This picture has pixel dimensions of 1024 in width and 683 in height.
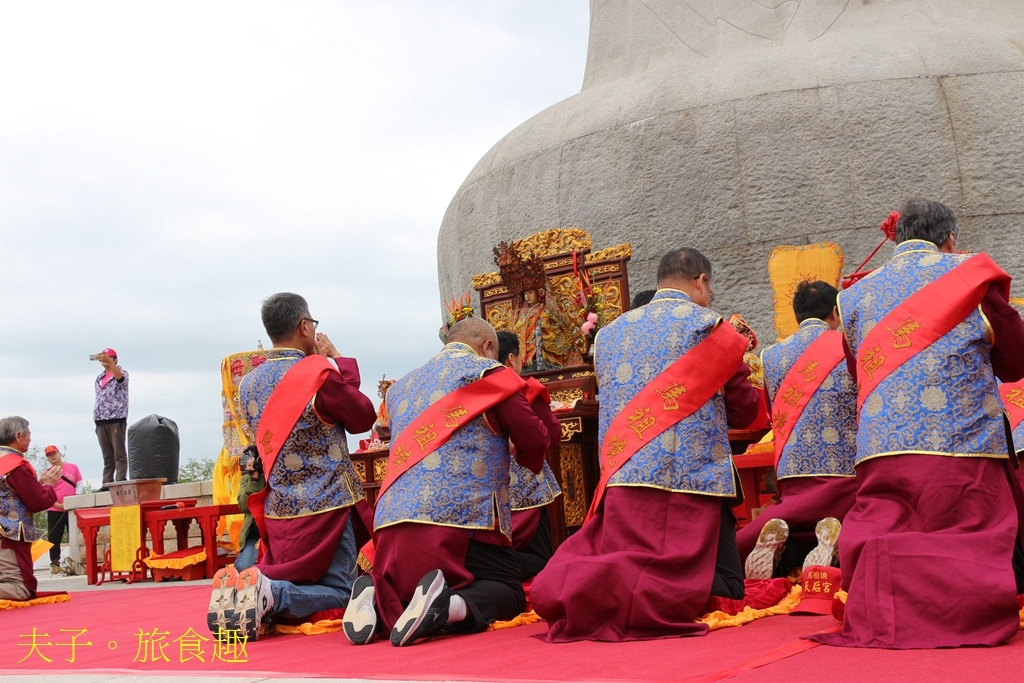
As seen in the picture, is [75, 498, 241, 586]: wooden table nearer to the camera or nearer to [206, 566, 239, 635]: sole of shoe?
the camera

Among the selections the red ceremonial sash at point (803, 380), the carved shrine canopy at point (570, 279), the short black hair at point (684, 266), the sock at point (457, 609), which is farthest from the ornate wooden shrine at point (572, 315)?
the sock at point (457, 609)

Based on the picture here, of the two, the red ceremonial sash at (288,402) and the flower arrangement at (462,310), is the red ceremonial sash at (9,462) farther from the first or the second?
the red ceremonial sash at (288,402)

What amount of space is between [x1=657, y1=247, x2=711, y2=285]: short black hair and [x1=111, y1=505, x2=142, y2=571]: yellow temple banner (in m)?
6.13

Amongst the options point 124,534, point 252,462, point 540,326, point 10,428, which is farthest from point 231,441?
point 252,462

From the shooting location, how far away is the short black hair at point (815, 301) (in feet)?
17.2

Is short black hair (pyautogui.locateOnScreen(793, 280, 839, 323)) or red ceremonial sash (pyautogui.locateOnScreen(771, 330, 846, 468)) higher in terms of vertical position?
short black hair (pyautogui.locateOnScreen(793, 280, 839, 323))

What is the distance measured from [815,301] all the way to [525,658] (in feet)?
8.16

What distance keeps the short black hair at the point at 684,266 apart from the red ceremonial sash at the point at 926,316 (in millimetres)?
841

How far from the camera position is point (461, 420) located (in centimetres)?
446

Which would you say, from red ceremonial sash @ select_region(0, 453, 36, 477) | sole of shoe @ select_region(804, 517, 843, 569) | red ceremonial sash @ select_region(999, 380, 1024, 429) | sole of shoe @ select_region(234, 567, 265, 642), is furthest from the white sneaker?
red ceremonial sash @ select_region(0, 453, 36, 477)

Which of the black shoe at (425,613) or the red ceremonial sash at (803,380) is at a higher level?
the red ceremonial sash at (803,380)

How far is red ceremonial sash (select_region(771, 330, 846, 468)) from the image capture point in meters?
5.02

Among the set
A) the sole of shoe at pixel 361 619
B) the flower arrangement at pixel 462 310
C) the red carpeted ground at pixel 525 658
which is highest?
the flower arrangement at pixel 462 310

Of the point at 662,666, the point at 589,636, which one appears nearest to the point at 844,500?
the point at 589,636
